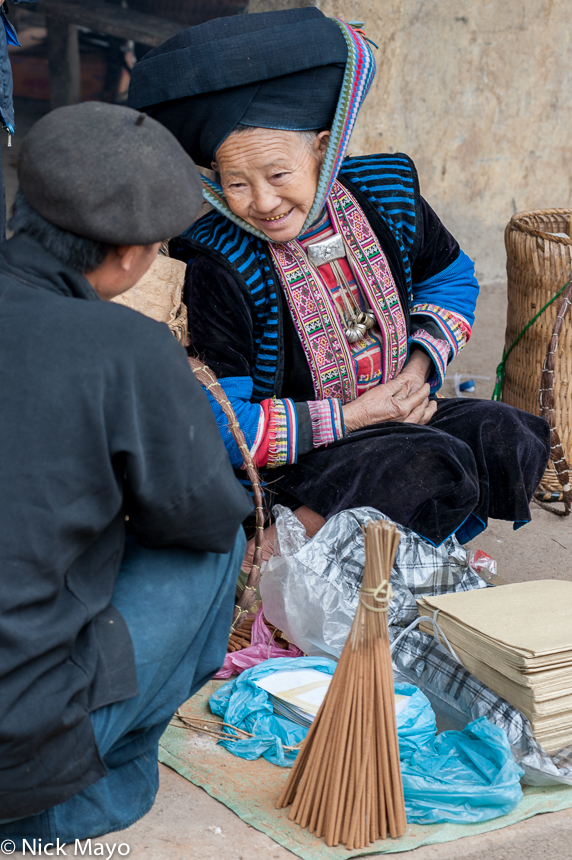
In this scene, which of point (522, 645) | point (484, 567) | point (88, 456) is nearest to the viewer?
point (88, 456)

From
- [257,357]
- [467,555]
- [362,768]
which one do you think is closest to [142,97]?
[257,357]

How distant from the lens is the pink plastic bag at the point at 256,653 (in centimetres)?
227

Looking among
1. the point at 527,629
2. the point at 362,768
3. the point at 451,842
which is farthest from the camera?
the point at 527,629

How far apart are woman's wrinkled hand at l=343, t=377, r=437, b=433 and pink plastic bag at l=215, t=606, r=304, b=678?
2.12 feet

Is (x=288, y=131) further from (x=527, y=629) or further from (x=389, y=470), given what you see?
(x=527, y=629)

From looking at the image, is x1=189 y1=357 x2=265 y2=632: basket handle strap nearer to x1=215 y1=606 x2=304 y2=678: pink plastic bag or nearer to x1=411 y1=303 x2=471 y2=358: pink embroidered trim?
x1=215 y1=606 x2=304 y2=678: pink plastic bag

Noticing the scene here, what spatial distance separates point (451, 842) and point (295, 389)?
1361mm

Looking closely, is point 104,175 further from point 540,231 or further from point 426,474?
point 540,231

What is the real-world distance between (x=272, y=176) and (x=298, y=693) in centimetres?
137

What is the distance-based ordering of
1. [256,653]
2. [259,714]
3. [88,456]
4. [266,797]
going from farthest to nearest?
[256,653] < [259,714] < [266,797] < [88,456]

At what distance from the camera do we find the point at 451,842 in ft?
5.52

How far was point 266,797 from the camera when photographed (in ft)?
5.81

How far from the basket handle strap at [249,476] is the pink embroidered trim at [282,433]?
9cm

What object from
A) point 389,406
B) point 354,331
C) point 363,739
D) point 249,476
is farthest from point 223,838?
point 354,331
